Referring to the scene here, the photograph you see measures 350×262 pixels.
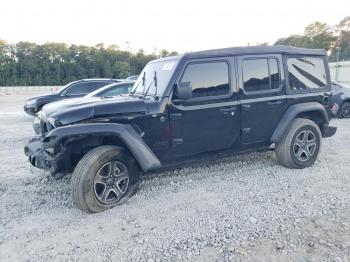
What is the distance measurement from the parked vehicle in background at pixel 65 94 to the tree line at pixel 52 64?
4017cm

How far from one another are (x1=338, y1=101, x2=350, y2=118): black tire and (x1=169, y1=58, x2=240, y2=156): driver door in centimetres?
737

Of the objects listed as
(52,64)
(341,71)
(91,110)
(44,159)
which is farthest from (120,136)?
(52,64)

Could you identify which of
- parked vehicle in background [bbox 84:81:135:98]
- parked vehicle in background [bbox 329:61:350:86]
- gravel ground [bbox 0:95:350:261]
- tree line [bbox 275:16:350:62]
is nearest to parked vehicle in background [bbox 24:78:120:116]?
parked vehicle in background [bbox 84:81:135:98]

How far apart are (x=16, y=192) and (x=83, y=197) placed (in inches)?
55.7

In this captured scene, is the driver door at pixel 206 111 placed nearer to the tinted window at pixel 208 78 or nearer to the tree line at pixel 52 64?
the tinted window at pixel 208 78

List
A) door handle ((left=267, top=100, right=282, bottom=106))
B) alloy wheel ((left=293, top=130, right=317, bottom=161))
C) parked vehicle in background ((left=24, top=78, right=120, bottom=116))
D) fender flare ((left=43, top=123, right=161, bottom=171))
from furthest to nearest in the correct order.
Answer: parked vehicle in background ((left=24, top=78, right=120, bottom=116)) < alloy wheel ((left=293, top=130, right=317, bottom=161)) < door handle ((left=267, top=100, right=282, bottom=106)) < fender flare ((left=43, top=123, right=161, bottom=171))

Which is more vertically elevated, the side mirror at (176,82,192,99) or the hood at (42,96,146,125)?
the side mirror at (176,82,192,99)

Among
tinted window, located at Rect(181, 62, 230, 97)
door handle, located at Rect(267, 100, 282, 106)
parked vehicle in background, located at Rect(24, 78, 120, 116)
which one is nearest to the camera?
tinted window, located at Rect(181, 62, 230, 97)

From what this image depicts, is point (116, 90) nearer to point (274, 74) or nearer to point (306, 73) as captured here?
point (274, 74)

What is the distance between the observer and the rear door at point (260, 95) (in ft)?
14.1

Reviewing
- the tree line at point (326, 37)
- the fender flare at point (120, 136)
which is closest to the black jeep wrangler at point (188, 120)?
the fender flare at point (120, 136)

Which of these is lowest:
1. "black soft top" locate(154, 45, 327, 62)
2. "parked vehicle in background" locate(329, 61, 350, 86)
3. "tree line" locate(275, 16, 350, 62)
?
"black soft top" locate(154, 45, 327, 62)

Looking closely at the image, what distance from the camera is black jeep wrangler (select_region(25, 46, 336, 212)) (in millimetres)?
3410

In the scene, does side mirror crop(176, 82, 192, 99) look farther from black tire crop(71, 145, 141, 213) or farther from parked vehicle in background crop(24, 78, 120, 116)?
parked vehicle in background crop(24, 78, 120, 116)
